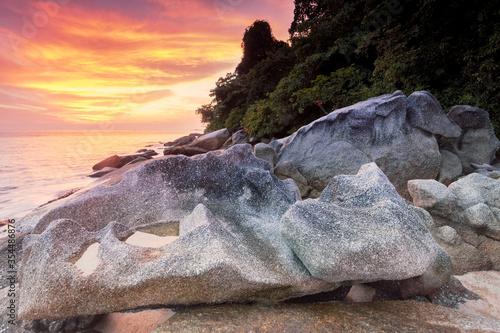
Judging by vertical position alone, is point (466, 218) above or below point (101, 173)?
below

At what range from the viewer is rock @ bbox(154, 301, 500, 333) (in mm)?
1754

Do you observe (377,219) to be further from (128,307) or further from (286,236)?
(128,307)

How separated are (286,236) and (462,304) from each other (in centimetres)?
218

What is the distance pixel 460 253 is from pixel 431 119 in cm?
379

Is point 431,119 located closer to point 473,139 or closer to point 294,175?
point 473,139

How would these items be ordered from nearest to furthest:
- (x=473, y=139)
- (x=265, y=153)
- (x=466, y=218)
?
(x=466, y=218) < (x=473, y=139) < (x=265, y=153)

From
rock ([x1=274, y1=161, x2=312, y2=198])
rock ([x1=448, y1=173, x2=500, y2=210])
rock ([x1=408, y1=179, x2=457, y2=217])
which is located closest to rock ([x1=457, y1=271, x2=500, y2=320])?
rock ([x1=408, y1=179, x2=457, y2=217])

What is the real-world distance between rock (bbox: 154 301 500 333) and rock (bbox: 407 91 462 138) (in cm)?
516

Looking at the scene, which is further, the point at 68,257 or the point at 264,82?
the point at 264,82

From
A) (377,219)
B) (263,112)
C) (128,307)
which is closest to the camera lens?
(128,307)

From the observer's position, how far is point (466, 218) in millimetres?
3736

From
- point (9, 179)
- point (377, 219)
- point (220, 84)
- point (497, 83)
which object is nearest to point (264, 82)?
point (220, 84)

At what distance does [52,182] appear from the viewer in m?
9.91

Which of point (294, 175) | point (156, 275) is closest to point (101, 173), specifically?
point (294, 175)
